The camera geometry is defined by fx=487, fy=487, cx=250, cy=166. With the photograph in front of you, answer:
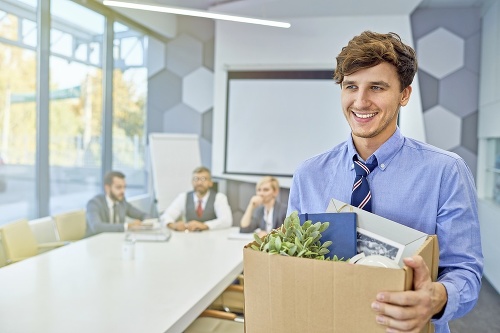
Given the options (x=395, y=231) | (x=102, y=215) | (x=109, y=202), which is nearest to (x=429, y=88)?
(x=109, y=202)

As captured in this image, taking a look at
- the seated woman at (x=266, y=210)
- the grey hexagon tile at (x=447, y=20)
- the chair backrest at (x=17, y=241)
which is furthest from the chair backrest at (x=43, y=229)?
the grey hexagon tile at (x=447, y=20)

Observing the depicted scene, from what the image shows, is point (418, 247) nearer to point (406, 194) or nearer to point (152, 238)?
point (406, 194)

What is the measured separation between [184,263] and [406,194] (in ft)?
6.91

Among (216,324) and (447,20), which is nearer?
(216,324)

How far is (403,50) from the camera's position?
3.57 feet

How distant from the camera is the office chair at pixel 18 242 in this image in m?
3.41

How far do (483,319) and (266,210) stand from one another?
6.61ft

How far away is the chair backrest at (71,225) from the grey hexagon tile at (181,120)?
7.94 ft

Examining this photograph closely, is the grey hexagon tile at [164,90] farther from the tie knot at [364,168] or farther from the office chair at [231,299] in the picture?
the tie knot at [364,168]

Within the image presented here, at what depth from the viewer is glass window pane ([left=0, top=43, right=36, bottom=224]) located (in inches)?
163

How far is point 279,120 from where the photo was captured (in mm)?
6199

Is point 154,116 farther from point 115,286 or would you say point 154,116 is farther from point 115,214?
point 115,286

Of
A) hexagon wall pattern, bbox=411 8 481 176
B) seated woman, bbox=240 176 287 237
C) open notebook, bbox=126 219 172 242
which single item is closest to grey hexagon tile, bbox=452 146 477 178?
hexagon wall pattern, bbox=411 8 481 176

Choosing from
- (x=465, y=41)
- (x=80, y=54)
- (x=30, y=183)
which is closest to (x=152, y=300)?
(x=30, y=183)
